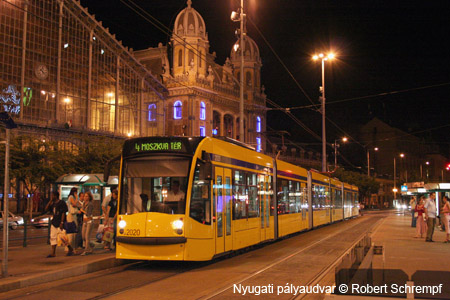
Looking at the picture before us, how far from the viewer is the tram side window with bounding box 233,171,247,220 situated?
47.6 feet

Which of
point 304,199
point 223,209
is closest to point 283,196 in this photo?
point 304,199

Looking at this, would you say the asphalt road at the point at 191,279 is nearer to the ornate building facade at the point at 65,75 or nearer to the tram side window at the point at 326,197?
the tram side window at the point at 326,197

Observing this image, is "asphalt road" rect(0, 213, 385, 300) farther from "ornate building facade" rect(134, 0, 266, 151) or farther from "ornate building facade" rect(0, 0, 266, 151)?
"ornate building facade" rect(134, 0, 266, 151)

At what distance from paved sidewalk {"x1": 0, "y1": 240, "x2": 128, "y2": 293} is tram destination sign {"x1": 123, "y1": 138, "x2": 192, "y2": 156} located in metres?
2.94

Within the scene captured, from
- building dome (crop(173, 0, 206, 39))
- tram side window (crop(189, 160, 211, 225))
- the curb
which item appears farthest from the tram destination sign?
building dome (crop(173, 0, 206, 39))

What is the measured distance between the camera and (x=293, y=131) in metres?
108

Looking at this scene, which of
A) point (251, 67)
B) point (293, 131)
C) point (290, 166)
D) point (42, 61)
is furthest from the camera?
point (293, 131)

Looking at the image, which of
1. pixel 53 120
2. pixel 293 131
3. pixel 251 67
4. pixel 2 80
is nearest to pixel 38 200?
pixel 53 120

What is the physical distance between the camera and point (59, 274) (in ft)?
37.2

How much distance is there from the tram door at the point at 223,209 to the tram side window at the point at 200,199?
48 cm

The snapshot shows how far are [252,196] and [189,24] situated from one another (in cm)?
5631

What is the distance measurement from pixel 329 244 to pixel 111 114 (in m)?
39.1

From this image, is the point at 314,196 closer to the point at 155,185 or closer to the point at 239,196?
the point at 239,196

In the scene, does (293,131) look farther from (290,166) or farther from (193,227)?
(193,227)
